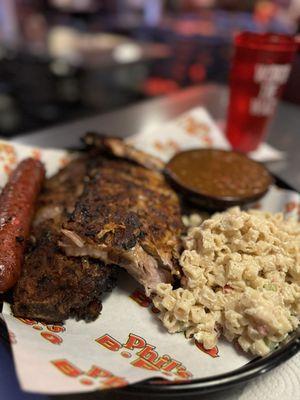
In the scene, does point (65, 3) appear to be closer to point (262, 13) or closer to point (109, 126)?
point (262, 13)

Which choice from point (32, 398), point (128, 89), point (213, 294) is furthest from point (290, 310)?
point (128, 89)

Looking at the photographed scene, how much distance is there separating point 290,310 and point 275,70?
188 cm

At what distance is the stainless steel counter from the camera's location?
3168 millimetres

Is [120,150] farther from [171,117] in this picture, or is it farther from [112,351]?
[171,117]

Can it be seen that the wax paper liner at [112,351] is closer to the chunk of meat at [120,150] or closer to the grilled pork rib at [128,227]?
the grilled pork rib at [128,227]

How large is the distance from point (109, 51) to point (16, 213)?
6.53 m

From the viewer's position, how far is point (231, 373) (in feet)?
4.18

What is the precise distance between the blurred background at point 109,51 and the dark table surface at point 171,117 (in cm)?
71

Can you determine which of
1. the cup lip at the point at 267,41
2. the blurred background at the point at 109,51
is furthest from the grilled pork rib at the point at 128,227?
the blurred background at the point at 109,51

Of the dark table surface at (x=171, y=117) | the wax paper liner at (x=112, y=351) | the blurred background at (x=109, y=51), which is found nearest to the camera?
the wax paper liner at (x=112, y=351)

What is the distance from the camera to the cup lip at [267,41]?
2.72 m

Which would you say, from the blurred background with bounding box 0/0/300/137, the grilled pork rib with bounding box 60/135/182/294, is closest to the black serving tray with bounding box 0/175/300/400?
the grilled pork rib with bounding box 60/135/182/294

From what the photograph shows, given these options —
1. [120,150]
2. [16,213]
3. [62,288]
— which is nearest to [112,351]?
[62,288]

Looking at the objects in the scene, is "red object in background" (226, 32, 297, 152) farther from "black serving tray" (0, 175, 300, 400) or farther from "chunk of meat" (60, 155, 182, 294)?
"black serving tray" (0, 175, 300, 400)
